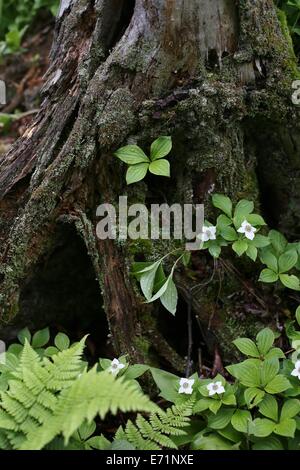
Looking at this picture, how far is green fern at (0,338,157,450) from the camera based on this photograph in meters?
2.21

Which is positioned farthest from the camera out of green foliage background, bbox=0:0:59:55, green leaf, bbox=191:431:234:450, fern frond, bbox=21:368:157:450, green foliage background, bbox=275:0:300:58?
green foliage background, bbox=0:0:59:55

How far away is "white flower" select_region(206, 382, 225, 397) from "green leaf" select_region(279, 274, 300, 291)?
2.45 feet

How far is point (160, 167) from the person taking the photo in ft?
10.1

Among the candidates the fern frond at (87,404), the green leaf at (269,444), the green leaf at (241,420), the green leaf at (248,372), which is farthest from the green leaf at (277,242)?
the fern frond at (87,404)

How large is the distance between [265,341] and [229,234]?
0.68 metres

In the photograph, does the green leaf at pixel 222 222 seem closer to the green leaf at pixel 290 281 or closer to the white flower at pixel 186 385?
the green leaf at pixel 290 281

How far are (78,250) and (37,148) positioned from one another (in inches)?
35.0

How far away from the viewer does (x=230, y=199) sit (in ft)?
11.3

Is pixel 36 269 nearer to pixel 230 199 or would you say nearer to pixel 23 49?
pixel 230 199

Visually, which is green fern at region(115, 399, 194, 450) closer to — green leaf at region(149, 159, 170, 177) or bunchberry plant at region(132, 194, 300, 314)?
bunchberry plant at region(132, 194, 300, 314)

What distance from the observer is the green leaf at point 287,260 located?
319 cm

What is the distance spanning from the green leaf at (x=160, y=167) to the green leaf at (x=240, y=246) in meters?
0.59

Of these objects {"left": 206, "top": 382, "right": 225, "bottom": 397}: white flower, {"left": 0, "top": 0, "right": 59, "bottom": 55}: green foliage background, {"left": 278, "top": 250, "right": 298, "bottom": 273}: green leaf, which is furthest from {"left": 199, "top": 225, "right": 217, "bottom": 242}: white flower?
{"left": 0, "top": 0, "right": 59, "bottom": 55}: green foliage background

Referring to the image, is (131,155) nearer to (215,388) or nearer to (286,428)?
(215,388)
